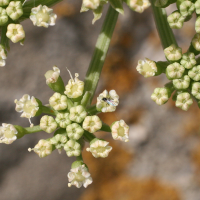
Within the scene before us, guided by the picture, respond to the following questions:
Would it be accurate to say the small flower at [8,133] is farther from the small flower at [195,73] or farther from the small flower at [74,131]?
the small flower at [195,73]

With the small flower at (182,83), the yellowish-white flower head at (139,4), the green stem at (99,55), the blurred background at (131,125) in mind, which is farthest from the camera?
the blurred background at (131,125)

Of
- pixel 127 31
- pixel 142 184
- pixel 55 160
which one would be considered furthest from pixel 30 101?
pixel 142 184

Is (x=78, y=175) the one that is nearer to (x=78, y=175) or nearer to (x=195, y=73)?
(x=78, y=175)

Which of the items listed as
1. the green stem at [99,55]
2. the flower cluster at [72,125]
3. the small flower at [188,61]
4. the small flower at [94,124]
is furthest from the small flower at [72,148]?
the small flower at [188,61]

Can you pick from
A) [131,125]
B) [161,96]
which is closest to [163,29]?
[161,96]

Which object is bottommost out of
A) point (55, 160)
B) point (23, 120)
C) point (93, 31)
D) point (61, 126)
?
point (55, 160)

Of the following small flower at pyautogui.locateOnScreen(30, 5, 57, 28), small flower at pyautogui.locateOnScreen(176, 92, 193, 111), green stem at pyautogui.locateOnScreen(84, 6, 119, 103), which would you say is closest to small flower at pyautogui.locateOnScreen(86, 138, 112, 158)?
green stem at pyautogui.locateOnScreen(84, 6, 119, 103)

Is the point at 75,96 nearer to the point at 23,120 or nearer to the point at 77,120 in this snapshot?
the point at 77,120
